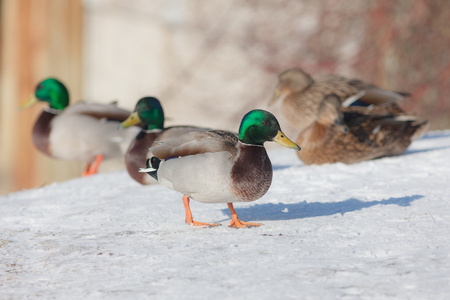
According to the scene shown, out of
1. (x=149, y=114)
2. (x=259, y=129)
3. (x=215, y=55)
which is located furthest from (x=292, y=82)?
(x=259, y=129)

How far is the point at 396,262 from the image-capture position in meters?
2.91

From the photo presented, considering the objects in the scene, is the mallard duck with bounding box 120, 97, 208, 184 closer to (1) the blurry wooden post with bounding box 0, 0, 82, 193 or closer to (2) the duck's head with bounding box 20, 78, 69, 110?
(2) the duck's head with bounding box 20, 78, 69, 110

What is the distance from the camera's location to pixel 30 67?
8.66m

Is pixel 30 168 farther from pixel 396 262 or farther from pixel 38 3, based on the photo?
pixel 396 262

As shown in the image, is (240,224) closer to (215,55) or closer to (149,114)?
(149,114)

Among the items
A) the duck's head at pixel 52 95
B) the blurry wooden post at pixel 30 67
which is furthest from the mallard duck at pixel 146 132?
the blurry wooden post at pixel 30 67

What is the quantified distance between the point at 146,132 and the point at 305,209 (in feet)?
5.98

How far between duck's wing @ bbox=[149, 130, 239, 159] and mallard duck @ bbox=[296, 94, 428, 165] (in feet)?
5.57

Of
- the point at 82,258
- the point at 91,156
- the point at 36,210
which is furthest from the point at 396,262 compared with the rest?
the point at 91,156

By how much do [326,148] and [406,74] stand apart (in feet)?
13.0

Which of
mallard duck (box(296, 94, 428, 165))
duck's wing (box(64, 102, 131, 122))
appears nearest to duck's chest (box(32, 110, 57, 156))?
duck's wing (box(64, 102, 131, 122))

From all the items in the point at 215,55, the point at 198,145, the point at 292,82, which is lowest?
the point at 198,145

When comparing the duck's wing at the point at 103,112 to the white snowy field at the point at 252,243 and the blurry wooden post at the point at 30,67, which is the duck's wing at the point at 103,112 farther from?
the blurry wooden post at the point at 30,67

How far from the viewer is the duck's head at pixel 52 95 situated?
23.9ft
